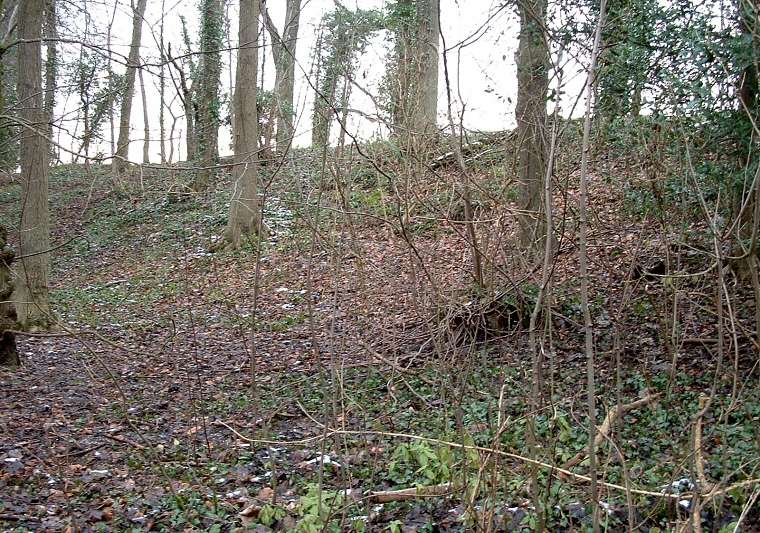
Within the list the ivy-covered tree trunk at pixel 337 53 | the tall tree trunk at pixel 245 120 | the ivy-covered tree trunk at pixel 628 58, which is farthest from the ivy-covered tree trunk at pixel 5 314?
the ivy-covered tree trunk at pixel 628 58

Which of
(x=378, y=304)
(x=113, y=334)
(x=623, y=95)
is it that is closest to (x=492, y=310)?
(x=378, y=304)

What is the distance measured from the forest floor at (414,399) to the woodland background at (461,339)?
0.04 meters

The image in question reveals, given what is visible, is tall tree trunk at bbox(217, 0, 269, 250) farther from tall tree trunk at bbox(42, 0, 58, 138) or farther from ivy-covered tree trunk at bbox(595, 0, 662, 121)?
ivy-covered tree trunk at bbox(595, 0, 662, 121)

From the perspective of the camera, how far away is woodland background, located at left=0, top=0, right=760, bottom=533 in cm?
363

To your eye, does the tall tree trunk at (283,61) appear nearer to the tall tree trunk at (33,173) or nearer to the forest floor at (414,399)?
the forest floor at (414,399)

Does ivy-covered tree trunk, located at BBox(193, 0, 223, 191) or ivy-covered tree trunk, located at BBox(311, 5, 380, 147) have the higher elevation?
ivy-covered tree trunk, located at BBox(193, 0, 223, 191)

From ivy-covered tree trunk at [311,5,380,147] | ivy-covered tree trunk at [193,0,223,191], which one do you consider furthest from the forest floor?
ivy-covered tree trunk at [193,0,223,191]

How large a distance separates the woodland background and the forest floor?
38mm

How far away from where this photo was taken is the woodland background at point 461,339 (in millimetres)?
3633

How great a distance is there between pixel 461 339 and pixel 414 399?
1.21 metres

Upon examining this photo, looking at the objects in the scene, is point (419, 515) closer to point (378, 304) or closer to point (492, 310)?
point (492, 310)

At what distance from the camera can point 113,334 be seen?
10.0m

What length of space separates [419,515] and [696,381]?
121 inches

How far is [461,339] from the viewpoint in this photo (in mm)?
7230
